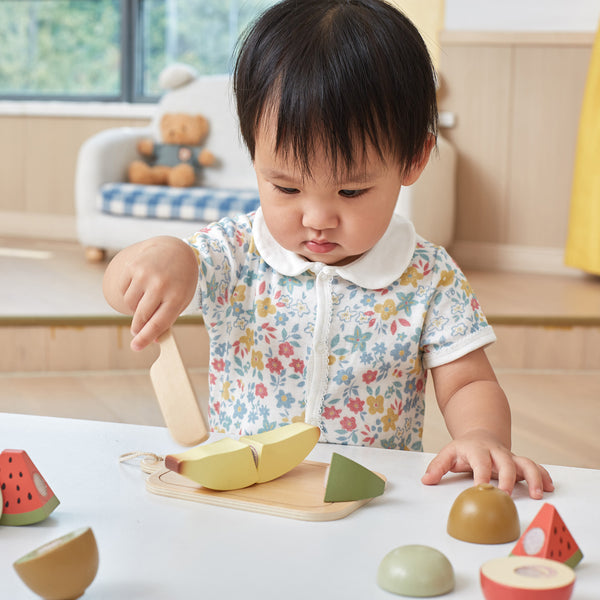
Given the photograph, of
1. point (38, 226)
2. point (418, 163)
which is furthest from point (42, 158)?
point (418, 163)

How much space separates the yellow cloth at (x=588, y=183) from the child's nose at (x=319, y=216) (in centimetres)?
237

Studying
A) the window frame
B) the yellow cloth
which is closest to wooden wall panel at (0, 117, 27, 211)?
the window frame

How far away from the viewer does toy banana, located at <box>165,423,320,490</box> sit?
1.74ft

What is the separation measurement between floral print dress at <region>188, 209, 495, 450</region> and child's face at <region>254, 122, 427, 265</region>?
102mm

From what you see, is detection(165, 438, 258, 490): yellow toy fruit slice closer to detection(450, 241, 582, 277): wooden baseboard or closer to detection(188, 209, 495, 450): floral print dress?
detection(188, 209, 495, 450): floral print dress

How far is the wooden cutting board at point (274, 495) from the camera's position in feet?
1.67

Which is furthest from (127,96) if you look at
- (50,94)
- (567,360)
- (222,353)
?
(222,353)

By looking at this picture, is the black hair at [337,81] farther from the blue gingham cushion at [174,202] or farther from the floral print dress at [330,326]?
the blue gingham cushion at [174,202]

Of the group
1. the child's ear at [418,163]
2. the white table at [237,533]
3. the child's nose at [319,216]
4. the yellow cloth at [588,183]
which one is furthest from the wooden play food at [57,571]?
the yellow cloth at [588,183]

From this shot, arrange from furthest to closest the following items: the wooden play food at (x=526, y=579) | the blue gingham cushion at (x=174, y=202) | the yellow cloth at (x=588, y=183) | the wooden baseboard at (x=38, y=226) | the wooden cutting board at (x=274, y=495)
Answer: the wooden baseboard at (x=38, y=226), the blue gingham cushion at (x=174, y=202), the yellow cloth at (x=588, y=183), the wooden cutting board at (x=274, y=495), the wooden play food at (x=526, y=579)

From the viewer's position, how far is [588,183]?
9.62ft

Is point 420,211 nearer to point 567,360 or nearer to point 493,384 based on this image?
point 567,360

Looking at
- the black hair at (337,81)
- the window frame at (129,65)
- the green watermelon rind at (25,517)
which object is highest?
the window frame at (129,65)

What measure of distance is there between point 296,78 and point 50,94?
384 centimetres
